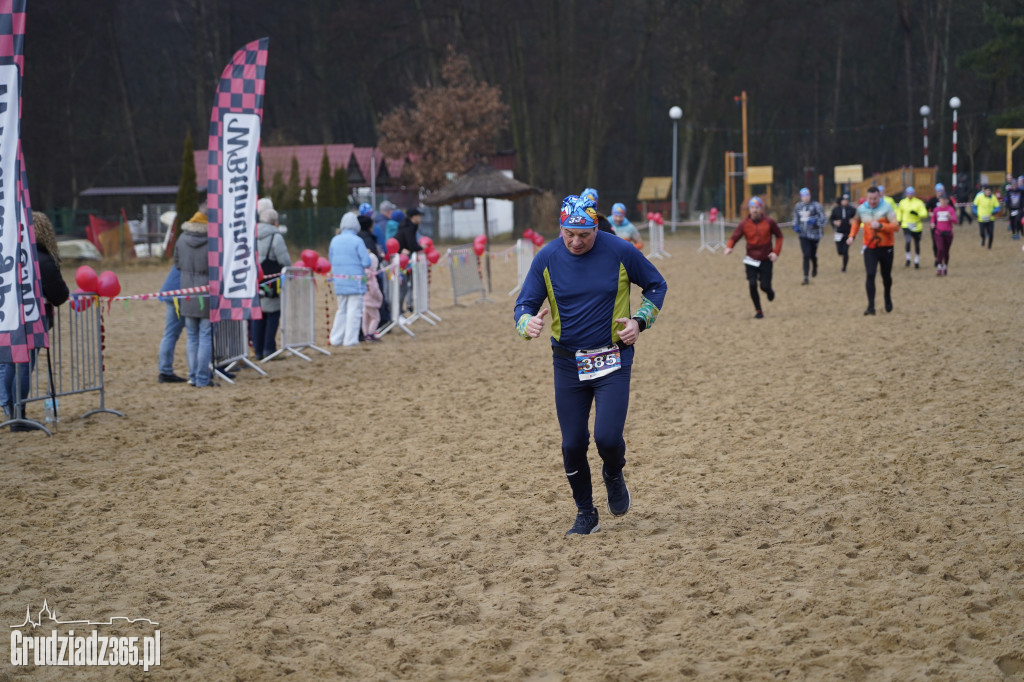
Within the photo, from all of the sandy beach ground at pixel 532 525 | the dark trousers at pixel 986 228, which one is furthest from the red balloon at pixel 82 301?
the dark trousers at pixel 986 228

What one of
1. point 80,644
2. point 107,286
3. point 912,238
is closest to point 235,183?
point 107,286

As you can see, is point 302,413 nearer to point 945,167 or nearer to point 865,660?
point 865,660

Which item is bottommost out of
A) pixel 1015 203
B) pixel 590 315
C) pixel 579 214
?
pixel 590 315

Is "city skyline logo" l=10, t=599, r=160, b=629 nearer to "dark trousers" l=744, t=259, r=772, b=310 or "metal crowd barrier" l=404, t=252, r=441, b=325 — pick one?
"dark trousers" l=744, t=259, r=772, b=310

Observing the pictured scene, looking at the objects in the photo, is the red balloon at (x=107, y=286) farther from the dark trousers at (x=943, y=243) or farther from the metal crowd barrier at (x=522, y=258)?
the dark trousers at (x=943, y=243)

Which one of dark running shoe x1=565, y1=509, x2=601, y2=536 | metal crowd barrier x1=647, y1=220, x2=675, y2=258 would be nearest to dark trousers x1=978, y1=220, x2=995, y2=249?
metal crowd barrier x1=647, y1=220, x2=675, y2=258

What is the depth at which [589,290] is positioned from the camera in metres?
6.36

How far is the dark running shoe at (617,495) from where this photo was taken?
6.90 meters

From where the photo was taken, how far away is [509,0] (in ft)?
175

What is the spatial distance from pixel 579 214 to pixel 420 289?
45.2 ft

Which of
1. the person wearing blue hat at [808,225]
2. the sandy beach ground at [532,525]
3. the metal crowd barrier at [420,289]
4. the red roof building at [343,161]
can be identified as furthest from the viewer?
the red roof building at [343,161]

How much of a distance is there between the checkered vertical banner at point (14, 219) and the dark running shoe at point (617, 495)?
5.03m

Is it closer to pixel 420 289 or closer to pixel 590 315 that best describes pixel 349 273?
pixel 420 289

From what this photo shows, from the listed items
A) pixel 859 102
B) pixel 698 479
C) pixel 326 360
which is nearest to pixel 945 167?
pixel 859 102
